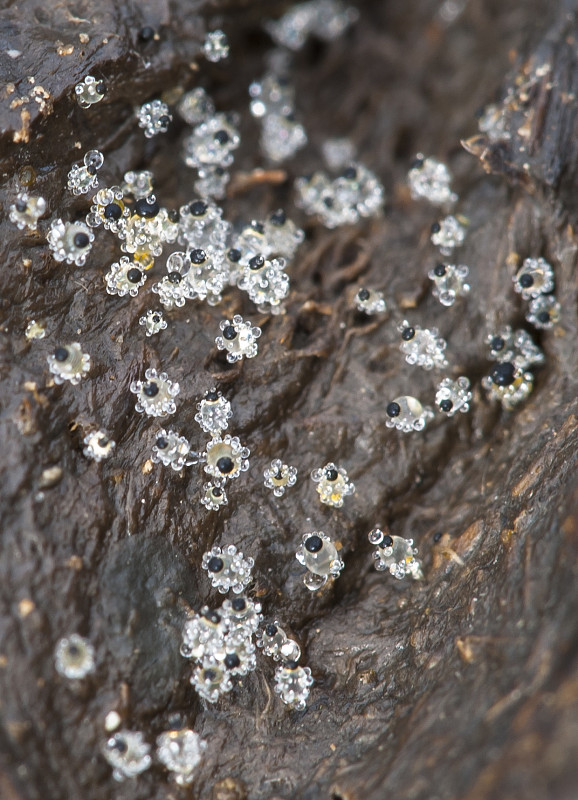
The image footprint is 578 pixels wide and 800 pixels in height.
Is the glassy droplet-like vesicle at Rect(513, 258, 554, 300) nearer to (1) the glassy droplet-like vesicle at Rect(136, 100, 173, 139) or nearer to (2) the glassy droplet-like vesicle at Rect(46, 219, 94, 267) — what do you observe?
(1) the glassy droplet-like vesicle at Rect(136, 100, 173, 139)

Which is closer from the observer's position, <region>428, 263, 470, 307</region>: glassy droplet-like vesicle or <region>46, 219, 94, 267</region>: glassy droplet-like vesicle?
<region>46, 219, 94, 267</region>: glassy droplet-like vesicle

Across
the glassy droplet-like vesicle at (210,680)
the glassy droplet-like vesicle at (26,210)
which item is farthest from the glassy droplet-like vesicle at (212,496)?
the glassy droplet-like vesicle at (26,210)

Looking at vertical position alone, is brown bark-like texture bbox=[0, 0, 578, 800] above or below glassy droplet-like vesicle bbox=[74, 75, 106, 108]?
below

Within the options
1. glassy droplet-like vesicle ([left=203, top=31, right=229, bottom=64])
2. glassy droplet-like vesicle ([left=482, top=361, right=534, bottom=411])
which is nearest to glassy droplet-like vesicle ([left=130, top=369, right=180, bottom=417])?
glassy droplet-like vesicle ([left=482, top=361, right=534, bottom=411])

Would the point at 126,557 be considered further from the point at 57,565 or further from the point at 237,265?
the point at 237,265

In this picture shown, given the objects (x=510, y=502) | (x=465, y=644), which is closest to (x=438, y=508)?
(x=510, y=502)

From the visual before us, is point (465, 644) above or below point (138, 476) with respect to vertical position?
below

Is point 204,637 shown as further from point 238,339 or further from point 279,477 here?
point 238,339
